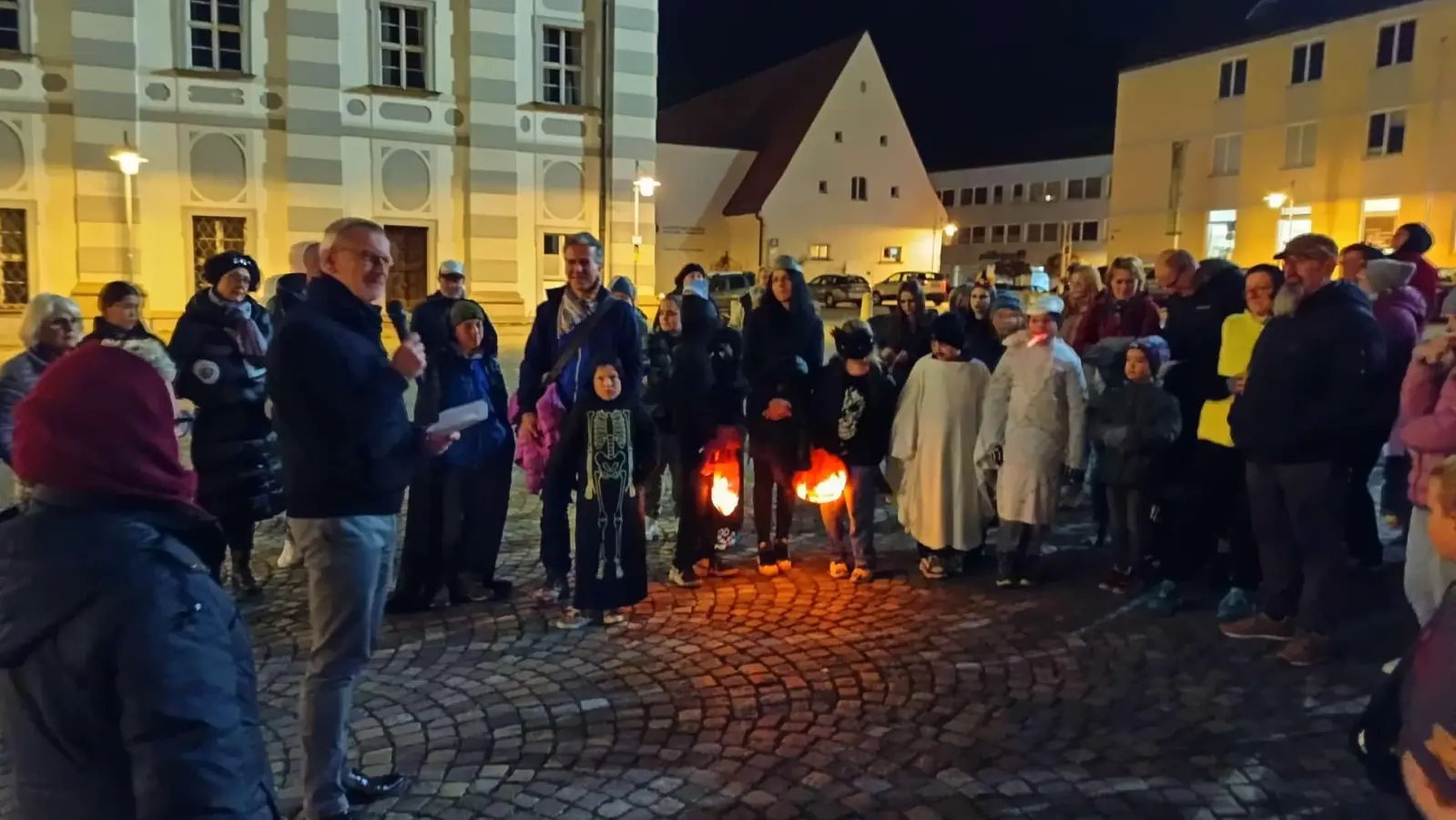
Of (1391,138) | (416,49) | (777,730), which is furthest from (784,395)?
(1391,138)

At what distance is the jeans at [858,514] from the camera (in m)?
6.92

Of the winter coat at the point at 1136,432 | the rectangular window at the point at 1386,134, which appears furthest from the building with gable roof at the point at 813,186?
the winter coat at the point at 1136,432

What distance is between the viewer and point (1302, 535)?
5441 millimetres

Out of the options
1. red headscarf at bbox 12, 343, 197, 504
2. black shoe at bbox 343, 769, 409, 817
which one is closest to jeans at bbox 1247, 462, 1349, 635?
black shoe at bbox 343, 769, 409, 817

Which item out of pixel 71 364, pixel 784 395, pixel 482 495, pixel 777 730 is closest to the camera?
pixel 71 364

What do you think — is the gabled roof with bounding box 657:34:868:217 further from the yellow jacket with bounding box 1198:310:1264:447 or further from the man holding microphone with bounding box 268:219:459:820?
the man holding microphone with bounding box 268:219:459:820

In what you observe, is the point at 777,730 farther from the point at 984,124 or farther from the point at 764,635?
the point at 984,124

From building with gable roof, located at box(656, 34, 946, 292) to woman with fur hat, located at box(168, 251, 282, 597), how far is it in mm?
36593

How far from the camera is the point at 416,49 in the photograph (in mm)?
23234

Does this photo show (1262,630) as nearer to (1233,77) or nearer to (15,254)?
(15,254)

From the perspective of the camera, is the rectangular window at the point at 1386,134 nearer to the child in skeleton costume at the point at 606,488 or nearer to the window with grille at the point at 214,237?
the window with grille at the point at 214,237

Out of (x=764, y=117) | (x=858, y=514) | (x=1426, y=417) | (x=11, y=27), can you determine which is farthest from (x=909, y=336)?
(x=764, y=117)

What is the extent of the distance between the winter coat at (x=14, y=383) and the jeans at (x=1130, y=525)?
19.6ft

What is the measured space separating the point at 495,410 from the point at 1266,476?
4307 mm
